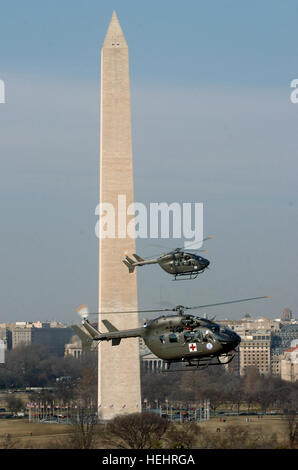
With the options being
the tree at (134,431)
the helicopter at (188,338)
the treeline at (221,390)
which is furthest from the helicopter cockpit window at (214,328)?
the treeline at (221,390)

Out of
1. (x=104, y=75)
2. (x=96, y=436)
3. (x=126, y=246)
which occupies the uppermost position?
(x=104, y=75)

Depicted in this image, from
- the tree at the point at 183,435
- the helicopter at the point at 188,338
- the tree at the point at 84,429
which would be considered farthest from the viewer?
the tree at the point at 84,429

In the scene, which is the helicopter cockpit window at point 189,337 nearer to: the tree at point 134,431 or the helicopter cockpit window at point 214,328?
the helicopter cockpit window at point 214,328

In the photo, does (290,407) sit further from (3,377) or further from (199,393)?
(3,377)

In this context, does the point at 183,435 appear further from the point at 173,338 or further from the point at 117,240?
the point at 173,338
